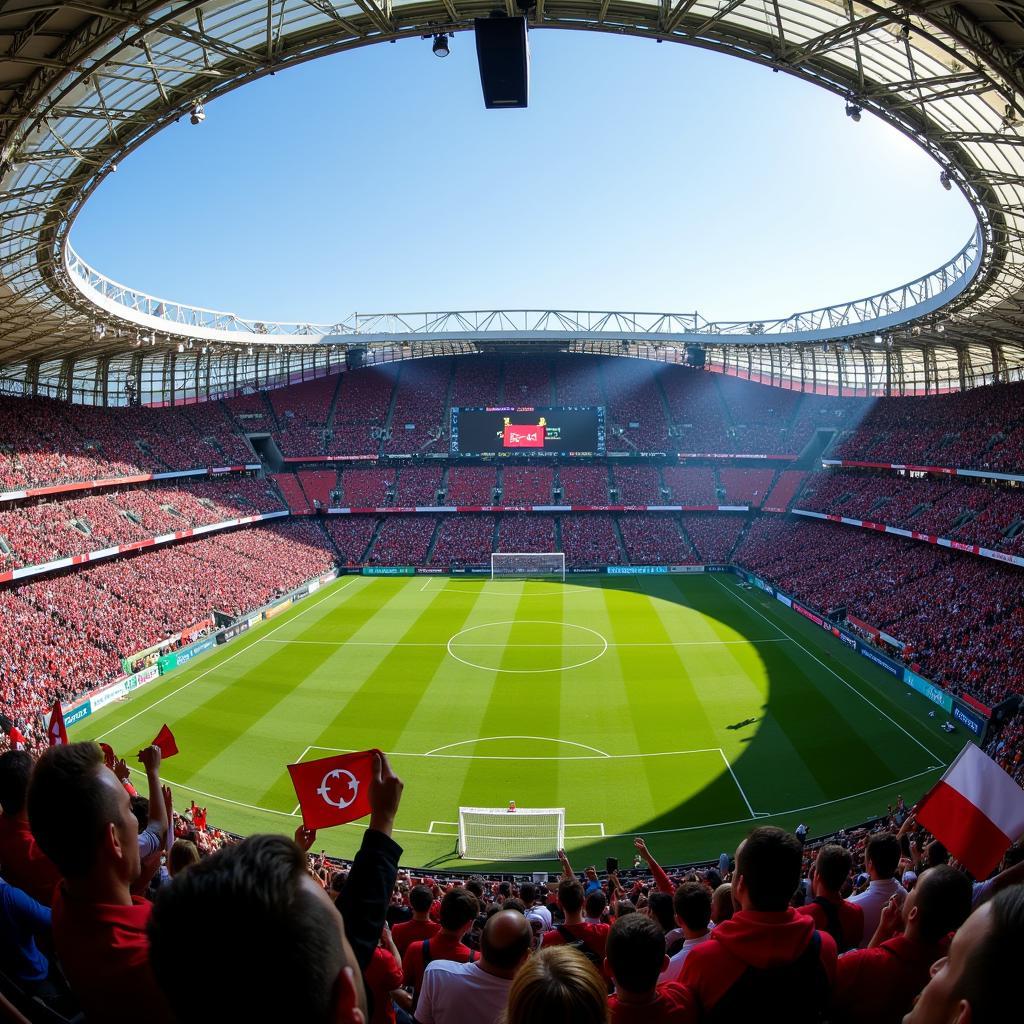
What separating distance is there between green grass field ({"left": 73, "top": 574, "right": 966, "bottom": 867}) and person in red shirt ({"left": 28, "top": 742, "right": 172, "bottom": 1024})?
1771 centimetres

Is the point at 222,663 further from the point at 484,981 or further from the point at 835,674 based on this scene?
the point at 484,981

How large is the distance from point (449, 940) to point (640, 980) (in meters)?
2.99

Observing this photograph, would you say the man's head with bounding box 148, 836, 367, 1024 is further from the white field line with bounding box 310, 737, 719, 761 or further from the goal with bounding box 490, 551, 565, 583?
the goal with bounding box 490, 551, 565, 583

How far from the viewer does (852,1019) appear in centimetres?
375

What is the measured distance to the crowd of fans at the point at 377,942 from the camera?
5.38 feet

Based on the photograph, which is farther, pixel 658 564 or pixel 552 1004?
pixel 658 564

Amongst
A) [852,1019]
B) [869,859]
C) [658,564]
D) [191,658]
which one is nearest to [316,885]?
[852,1019]

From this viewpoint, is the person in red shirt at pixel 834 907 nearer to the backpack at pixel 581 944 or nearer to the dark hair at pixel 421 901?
the backpack at pixel 581 944

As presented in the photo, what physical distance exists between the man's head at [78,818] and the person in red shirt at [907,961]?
3.52 metres

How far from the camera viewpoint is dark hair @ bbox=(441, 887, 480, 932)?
5633 mm

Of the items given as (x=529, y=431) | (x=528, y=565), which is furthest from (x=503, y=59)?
(x=529, y=431)

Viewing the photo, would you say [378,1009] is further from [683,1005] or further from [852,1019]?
[852,1019]

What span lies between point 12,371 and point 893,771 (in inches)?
2033

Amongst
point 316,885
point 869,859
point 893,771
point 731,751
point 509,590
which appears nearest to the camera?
point 316,885
